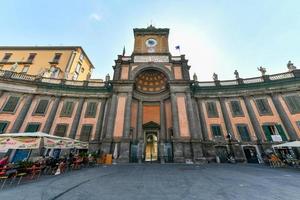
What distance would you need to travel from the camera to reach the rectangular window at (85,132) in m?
Answer: 19.7

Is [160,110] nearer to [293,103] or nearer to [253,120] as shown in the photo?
[253,120]

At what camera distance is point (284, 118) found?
18.7 m

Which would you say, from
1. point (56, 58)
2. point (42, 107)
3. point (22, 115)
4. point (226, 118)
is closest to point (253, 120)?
point (226, 118)

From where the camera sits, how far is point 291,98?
772 inches

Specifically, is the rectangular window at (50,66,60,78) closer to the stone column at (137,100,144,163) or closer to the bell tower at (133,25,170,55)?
the bell tower at (133,25,170,55)

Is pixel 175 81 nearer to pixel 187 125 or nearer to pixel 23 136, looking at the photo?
pixel 187 125

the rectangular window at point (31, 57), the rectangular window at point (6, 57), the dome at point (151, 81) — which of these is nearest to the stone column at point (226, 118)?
the dome at point (151, 81)

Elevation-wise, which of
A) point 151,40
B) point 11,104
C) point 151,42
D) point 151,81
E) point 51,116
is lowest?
point 51,116

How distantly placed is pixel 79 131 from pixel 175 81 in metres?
16.3

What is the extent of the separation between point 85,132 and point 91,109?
3.74 meters

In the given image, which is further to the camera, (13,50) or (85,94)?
(13,50)

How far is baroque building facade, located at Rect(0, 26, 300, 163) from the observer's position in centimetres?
1814

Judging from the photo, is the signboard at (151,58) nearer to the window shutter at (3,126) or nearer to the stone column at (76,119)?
the stone column at (76,119)

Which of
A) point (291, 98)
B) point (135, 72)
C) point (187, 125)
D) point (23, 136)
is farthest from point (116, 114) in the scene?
point (291, 98)
